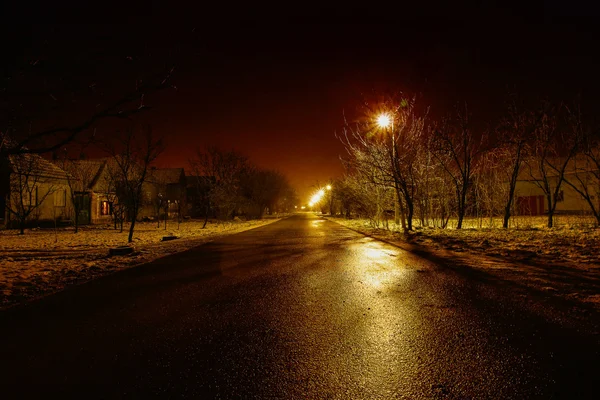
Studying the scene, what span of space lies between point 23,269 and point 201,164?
96.8ft

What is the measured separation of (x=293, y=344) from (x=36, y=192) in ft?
91.4

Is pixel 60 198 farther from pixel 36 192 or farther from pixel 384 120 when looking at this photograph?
pixel 384 120

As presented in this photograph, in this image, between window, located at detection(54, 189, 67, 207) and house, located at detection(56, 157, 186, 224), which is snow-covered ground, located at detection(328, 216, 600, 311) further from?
window, located at detection(54, 189, 67, 207)

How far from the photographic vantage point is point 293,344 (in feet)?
11.6

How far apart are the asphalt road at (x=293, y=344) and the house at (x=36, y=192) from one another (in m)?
22.1

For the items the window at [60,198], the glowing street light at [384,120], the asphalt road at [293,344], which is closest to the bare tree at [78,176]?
the window at [60,198]

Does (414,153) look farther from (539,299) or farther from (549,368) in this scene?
(549,368)

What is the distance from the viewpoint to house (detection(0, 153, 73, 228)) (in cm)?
2242

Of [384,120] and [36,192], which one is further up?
[384,120]

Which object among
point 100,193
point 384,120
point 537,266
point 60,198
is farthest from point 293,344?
point 100,193

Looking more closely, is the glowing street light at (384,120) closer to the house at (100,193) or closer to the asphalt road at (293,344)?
the asphalt road at (293,344)

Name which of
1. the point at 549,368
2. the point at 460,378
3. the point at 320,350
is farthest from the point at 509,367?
the point at 320,350

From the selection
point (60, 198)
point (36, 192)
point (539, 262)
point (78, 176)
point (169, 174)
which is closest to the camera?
point (539, 262)

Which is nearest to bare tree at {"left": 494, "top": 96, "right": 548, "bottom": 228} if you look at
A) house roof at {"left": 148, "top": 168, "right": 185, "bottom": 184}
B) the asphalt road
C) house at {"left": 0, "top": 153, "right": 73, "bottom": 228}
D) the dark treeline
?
the dark treeline
